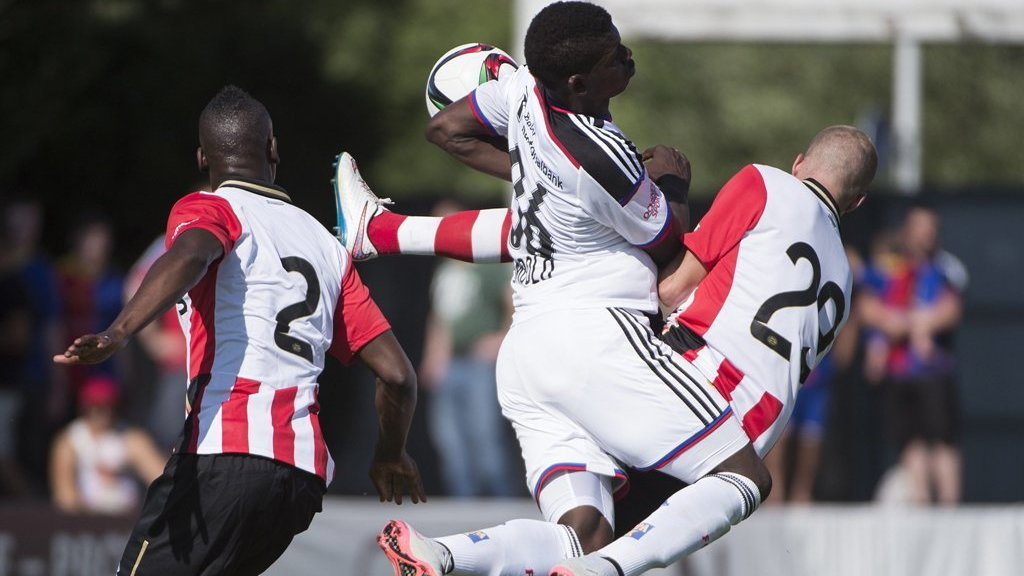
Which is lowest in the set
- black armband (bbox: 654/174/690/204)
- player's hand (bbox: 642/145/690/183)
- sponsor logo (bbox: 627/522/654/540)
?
sponsor logo (bbox: 627/522/654/540)

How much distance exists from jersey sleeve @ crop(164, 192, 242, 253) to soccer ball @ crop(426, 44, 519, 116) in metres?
1.11

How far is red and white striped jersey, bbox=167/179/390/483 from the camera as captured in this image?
5.25 meters

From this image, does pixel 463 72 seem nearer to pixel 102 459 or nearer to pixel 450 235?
pixel 450 235

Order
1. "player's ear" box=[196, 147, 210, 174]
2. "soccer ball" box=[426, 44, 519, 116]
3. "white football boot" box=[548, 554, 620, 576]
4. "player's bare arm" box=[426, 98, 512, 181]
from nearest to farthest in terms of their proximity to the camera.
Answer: "white football boot" box=[548, 554, 620, 576] < "player's ear" box=[196, 147, 210, 174] < "player's bare arm" box=[426, 98, 512, 181] < "soccer ball" box=[426, 44, 519, 116]

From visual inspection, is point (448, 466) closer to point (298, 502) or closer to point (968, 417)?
point (968, 417)

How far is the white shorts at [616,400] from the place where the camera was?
5.26 metres

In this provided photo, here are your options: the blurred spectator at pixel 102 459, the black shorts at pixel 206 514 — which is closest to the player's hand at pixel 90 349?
the black shorts at pixel 206 514

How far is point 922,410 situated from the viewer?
40.2 ft

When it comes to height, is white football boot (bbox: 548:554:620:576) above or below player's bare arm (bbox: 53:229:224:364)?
below

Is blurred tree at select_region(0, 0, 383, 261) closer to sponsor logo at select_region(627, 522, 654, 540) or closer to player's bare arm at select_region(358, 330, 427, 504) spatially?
player's bare arm at select_region(358, 330, 427, 504)

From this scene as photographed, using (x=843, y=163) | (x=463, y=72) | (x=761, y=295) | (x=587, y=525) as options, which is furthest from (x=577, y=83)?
(x=587, y=525)

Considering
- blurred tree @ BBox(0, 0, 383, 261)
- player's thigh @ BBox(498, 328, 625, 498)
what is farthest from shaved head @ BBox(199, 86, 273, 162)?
blurred tree @ BBox(0, 0, 383, 261)

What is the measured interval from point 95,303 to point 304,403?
7.07m

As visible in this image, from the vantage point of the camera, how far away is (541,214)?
5.43m
